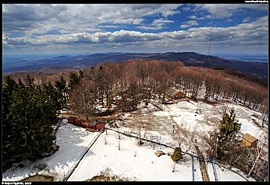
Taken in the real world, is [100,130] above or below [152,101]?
above

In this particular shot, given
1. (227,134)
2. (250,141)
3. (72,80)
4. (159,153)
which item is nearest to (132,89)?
(72,80)

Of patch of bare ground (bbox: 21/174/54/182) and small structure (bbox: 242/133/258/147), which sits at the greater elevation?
patch of bare ground (bbox: 21/174/54/182)

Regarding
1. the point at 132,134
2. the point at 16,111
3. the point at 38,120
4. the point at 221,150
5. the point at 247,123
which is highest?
the point at 16,111

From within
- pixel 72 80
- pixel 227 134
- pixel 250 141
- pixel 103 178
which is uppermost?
pixel 72 80

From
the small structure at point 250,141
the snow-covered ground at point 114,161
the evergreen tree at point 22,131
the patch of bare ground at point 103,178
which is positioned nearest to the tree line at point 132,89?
the snow-covered ground at point 114,161

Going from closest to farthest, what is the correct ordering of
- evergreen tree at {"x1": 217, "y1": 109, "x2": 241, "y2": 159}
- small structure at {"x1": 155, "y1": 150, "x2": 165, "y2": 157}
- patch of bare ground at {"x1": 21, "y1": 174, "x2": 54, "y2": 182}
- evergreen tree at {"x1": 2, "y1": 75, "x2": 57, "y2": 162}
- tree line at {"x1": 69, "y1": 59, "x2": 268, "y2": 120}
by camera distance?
patch of bare ground at {"x1": 21, "y1": 174, "x2": 54, "y2": 182}, evergreen tree at {"x1": 2, "y1": 75, "x2": 57, "y2": 162}, evergreen tree at {"x1": 217, "y1": 109, "x2": 241, "y2": 159}, small structure at {"x1": 155, "y1": 150, "x2": 165, "y2": 157}, tree line at {"x1": 69, "y1": 59, "x2": 268, "y2": 120}

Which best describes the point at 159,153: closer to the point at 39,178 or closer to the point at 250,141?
the point at 39,178

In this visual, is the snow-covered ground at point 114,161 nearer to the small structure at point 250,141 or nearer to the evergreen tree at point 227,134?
the evergreen tree at point 227,134

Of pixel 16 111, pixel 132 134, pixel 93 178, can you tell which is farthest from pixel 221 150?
pixel 16 111

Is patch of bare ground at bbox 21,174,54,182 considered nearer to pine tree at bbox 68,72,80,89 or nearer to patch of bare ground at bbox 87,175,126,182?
patch of bare ground at bbox 87,175,126,182

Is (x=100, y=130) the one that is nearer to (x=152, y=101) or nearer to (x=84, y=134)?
(x=84, y=134)

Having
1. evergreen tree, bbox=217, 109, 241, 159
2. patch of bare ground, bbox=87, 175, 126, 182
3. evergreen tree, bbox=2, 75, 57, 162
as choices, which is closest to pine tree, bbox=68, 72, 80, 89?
evergreen tree, bbox=2, 75, 57, 162
